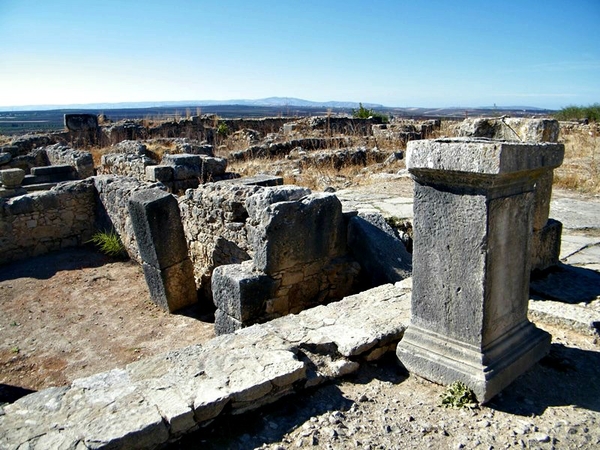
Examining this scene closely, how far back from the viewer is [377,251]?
16.8 feet

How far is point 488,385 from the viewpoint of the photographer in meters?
2.52

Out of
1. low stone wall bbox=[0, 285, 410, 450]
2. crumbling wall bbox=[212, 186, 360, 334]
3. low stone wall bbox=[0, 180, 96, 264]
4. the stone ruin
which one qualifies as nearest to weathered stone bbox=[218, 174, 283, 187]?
crumbling wall bbox=[212, 186, 360, 334]

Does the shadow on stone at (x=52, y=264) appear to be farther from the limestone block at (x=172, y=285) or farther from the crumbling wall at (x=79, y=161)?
the crumbling wall at (x=79, y=161)

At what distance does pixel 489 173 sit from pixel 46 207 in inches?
345

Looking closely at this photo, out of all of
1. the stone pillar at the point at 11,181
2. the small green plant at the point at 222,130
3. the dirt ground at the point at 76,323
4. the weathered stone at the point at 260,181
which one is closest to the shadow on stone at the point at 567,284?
the dirt ground at the point at 76,323

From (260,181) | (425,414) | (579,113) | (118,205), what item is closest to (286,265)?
(260,181)

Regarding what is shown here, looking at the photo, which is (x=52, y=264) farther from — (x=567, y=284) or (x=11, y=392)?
(x=567, y=284)

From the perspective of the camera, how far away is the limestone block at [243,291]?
4.60 m

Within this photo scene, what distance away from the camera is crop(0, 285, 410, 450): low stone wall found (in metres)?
2.24

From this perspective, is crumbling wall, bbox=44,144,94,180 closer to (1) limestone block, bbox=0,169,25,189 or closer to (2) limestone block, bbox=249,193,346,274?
(1) limestone block, bbox=0,169,25,189

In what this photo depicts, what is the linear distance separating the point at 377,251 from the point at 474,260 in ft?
8.57

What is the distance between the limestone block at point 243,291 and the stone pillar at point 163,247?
1539mm

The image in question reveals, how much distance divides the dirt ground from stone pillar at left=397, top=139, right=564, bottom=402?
136 inches

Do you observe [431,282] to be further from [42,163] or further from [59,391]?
[42,163]
